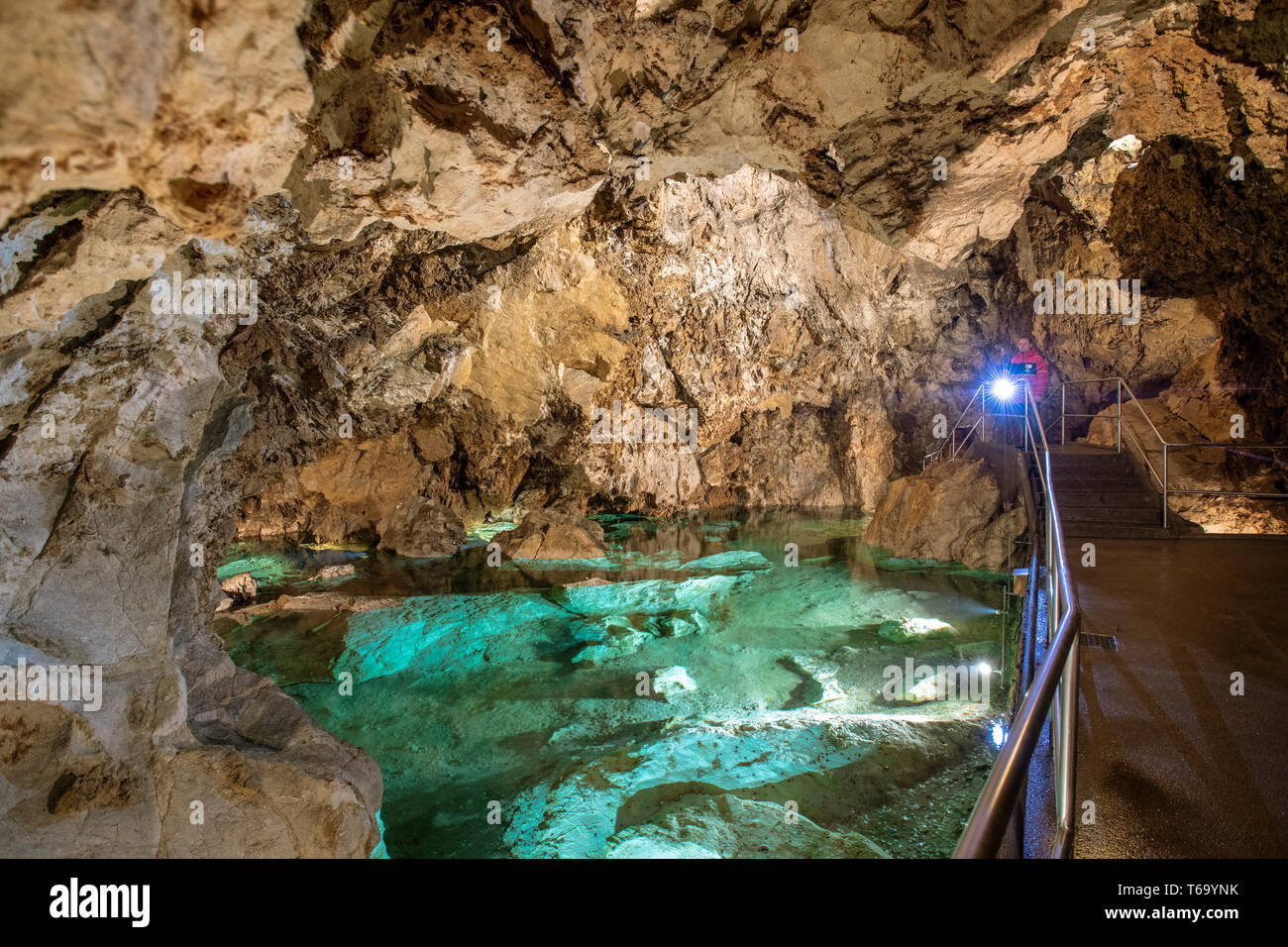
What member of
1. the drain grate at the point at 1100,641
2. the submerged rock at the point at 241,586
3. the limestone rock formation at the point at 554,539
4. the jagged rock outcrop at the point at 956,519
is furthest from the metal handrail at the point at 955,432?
the submerged rock at the point at 241,586

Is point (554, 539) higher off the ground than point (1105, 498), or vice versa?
point (1105, 498)

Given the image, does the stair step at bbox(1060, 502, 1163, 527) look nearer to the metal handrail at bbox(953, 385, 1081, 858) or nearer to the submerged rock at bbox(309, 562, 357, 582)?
the metal handrail at bbox(953, 385, 1081, 858)

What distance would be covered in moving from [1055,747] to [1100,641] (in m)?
2.09

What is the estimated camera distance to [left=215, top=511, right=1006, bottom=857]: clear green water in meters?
3.75

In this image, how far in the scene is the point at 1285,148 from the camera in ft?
19.3

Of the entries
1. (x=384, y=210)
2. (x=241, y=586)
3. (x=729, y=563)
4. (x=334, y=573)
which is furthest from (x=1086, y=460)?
(x=241, y=586)

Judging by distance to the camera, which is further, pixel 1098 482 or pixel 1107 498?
pixel 1098 482

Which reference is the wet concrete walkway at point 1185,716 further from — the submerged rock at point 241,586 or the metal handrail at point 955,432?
the submerged rock at point 241,586

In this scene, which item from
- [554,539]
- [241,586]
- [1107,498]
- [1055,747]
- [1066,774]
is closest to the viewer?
[1066,774]

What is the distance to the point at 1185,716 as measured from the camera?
296 cm

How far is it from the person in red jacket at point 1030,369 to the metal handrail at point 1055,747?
7.99 meters

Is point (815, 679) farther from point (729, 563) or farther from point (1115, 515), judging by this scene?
point (729, 563)

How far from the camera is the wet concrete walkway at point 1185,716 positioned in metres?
2.25
